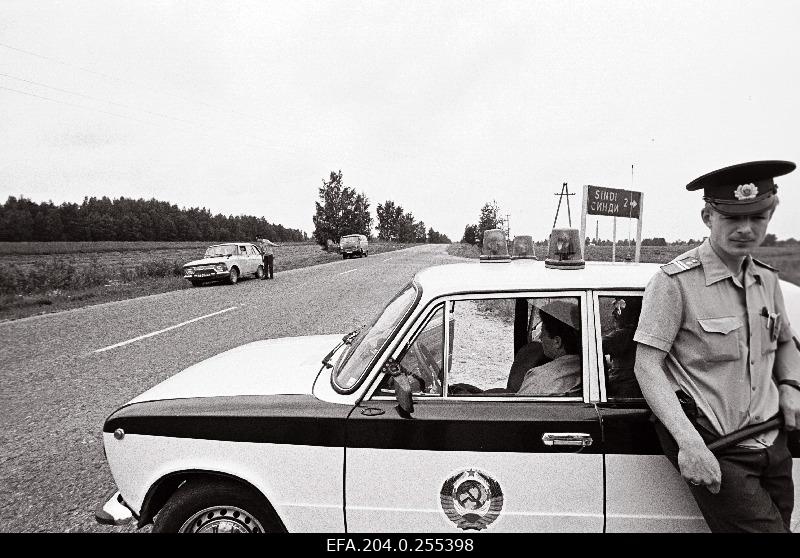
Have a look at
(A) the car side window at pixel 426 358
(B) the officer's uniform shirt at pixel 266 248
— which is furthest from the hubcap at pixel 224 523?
(B) the officer's uniform shirt at pixel 266 248

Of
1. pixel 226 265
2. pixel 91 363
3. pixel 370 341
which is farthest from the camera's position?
pixel 226 265

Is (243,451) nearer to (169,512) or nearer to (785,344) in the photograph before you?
(169,512)

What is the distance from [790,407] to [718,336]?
1.35 feet

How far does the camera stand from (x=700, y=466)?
168 centimetres

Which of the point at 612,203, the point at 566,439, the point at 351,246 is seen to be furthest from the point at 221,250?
the point at 351,246

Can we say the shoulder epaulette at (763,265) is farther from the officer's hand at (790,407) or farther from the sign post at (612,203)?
the sign post at (612,203)

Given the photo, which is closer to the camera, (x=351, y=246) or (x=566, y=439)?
(x=566, y=439)

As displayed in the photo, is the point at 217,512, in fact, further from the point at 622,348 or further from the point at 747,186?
the point at 747,186

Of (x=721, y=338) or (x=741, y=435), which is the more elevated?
(x=721, y=338)

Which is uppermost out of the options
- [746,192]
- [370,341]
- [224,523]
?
[746,192]

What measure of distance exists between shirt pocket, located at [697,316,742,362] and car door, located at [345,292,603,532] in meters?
0.47

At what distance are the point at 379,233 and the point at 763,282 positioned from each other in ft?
354

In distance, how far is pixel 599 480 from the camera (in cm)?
193
